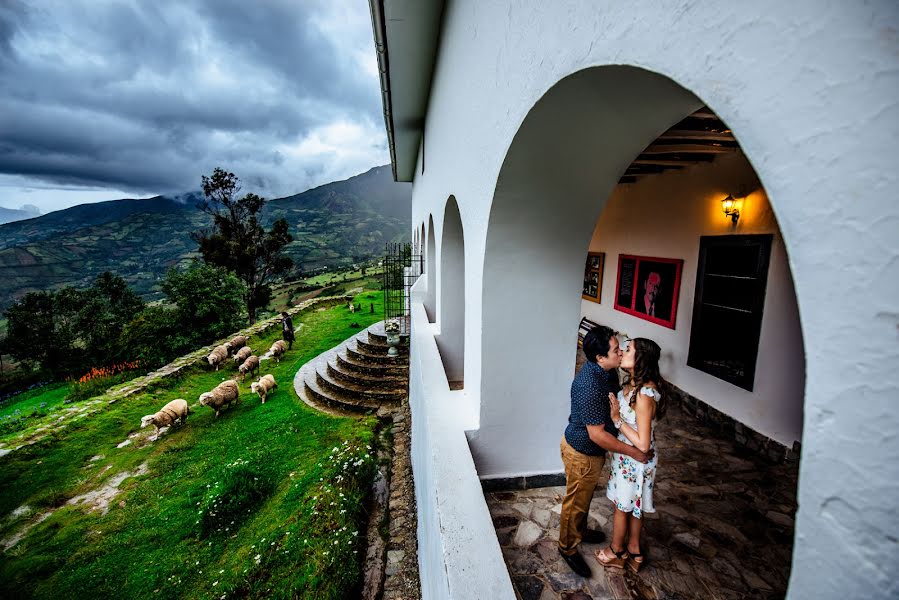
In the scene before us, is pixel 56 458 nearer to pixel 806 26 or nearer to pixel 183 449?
pixel 183 449

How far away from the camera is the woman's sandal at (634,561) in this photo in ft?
7.95

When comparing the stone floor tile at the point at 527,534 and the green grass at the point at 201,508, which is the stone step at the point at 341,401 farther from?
the stone floor tile at the point at 527,534

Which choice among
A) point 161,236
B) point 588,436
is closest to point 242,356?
point 588,436

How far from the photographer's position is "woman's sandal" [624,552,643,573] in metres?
2.42

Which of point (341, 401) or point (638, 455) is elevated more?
point (638, 455)

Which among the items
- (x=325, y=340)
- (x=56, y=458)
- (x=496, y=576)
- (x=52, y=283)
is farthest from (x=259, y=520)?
(x=52, y=283)

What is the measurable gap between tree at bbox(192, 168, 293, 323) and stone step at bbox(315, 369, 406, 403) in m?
14.8

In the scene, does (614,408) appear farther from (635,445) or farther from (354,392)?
(354,392)

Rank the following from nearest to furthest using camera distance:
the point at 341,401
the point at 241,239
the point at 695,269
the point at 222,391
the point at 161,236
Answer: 1. the point at 695,269
2. the point at 341,401
3. the point at 222,391
4. the point at 241,239
5. the point at 161,236

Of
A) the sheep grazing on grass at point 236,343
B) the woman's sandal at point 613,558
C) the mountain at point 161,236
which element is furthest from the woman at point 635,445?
the mountain at point 161,236

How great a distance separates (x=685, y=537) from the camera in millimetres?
2840

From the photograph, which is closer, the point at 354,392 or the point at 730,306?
the point at 730,306

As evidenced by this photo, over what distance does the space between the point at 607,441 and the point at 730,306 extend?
3.69 metres

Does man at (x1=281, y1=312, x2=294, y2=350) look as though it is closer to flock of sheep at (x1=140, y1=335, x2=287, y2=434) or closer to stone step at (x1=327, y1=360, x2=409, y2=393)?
flock of sheep at (x1=140, y1=335, x2=287, y2=434)
